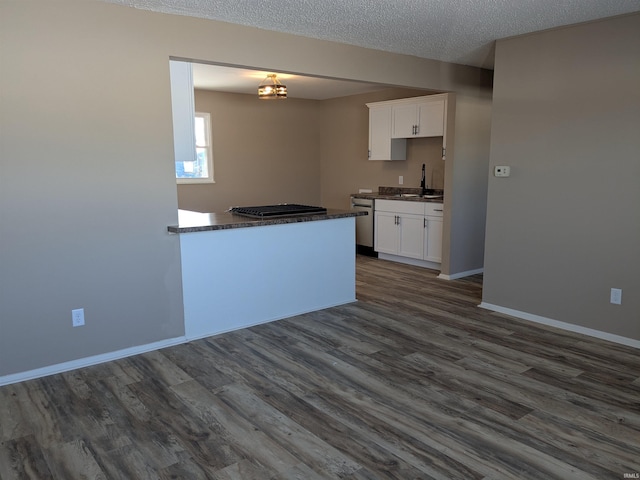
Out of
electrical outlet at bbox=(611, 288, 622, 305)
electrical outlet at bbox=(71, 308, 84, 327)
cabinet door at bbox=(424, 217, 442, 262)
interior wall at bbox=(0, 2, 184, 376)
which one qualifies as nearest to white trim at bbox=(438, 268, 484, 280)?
cabinet door at bbox=(424, 217, 442, 262)

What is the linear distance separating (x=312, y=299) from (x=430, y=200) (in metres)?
2.26

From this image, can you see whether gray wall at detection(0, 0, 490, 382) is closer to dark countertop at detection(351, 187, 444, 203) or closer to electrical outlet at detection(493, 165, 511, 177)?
electrical outlet at detection(493, 165, 511, 177)

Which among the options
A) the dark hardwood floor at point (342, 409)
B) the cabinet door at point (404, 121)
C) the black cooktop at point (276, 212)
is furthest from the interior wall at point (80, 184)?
the cabinet door at point (404, 121)

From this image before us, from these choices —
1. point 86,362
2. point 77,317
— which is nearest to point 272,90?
point 77,317

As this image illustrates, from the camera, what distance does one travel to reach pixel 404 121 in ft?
20.5

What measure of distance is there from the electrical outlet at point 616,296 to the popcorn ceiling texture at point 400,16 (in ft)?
6.41

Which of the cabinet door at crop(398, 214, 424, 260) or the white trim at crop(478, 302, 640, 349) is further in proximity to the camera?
the cabinet door at crop(398, 214, 424, 260)

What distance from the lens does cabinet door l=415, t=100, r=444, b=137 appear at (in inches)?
228

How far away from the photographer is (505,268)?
4.27 metres

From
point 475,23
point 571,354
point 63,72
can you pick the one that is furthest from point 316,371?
point 475,23

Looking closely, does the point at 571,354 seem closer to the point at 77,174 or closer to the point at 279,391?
the point at 279,391

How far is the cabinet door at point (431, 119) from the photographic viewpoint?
5785 mm

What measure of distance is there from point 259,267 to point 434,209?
8.71 feet

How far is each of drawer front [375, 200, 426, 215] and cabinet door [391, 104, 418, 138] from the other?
885mm
